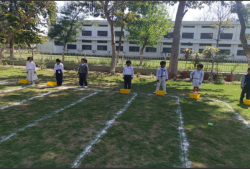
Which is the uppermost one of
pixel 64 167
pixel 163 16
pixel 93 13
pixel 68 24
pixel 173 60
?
pixel 163 16

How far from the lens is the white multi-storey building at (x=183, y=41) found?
39.5 metres

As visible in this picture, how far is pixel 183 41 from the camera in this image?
135ft

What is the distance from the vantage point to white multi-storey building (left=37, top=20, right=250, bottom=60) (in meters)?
39.5

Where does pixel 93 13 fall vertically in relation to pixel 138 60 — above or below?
above

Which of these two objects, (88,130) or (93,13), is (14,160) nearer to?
(88,130)

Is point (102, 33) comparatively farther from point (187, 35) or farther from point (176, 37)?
point (176, 37)

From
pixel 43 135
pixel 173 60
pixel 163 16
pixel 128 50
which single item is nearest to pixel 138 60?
pixel 173 60

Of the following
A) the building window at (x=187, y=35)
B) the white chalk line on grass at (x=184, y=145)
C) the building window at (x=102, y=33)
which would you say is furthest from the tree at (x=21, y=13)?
the building window at (x=187, y=35)

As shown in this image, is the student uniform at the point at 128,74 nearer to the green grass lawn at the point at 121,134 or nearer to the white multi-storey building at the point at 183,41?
the green grass lawn at the point at 121,134

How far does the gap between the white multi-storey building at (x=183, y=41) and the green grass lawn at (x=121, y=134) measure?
111ft

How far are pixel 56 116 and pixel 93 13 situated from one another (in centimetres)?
1034

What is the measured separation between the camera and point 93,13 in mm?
13305

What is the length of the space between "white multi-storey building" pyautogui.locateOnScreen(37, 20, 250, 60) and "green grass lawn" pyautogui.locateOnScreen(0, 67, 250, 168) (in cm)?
3381

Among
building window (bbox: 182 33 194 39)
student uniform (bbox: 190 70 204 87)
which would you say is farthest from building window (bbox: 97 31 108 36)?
student uniform (bbox: 190 70 204 87)
